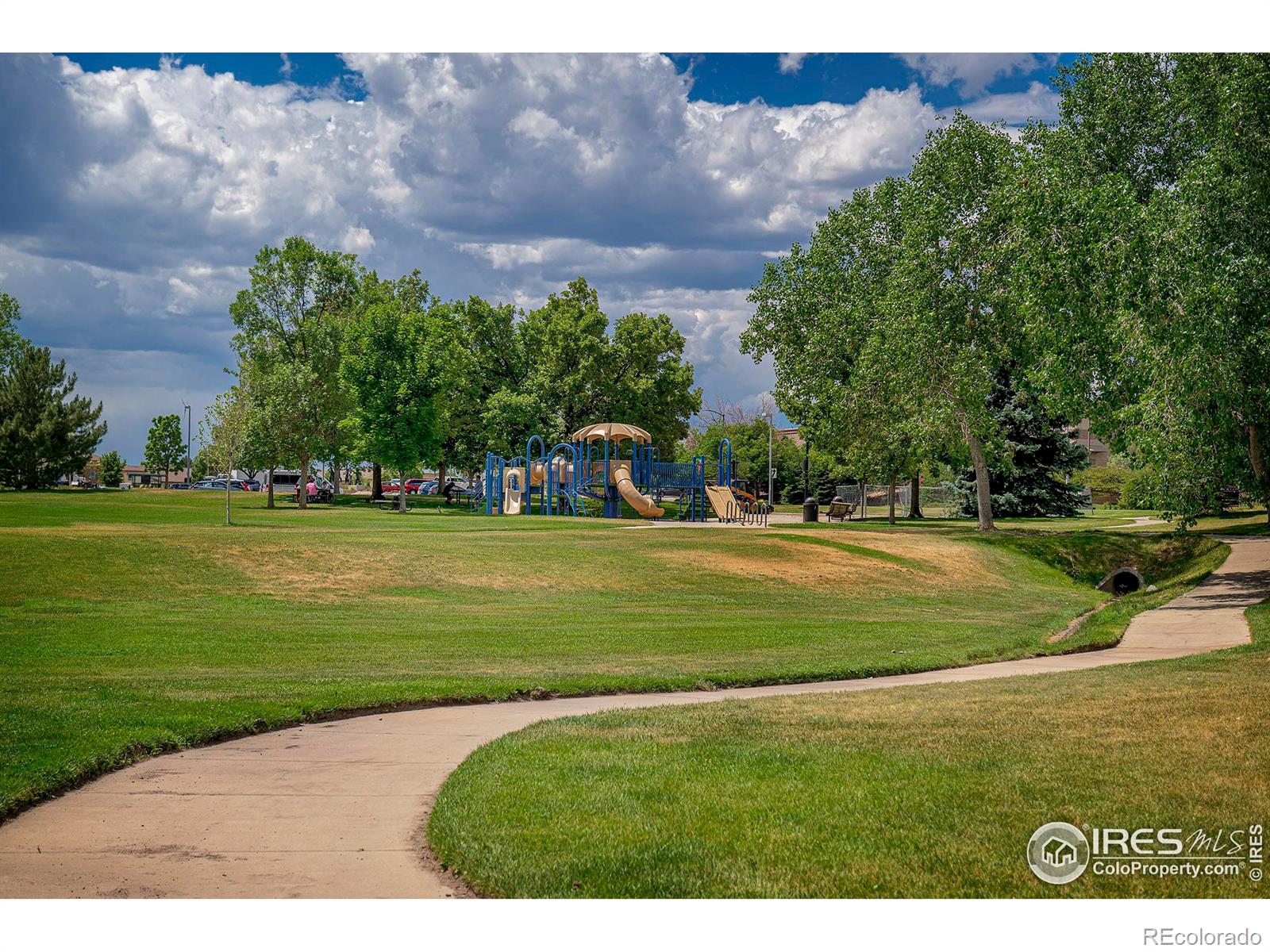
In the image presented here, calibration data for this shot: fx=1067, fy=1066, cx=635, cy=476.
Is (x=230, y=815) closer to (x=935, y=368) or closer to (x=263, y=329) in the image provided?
(x=935, y=368)

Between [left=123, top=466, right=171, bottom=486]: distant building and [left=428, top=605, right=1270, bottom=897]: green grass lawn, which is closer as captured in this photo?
[left=428, top=605, right=1270, bottom=897]: green grass lawn

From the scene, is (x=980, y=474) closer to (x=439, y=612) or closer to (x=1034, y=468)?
(x=1034, y=468)

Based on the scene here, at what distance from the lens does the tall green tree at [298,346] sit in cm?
5794

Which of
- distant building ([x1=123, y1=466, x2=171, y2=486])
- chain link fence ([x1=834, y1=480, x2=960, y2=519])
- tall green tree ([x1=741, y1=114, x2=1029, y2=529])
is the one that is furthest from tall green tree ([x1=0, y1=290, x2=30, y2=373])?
distant building ([x1=123, y1=466, x2=171, y2=486])

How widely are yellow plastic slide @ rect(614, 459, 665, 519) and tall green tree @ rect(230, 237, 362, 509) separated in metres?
17.9

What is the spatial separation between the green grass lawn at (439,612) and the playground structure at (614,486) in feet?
39.3

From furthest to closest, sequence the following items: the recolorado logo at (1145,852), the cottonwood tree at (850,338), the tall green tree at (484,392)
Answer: the tall green tree at (484,392) < the cottonwood tree at (850,338) < the recolorado logo at (1145,852)

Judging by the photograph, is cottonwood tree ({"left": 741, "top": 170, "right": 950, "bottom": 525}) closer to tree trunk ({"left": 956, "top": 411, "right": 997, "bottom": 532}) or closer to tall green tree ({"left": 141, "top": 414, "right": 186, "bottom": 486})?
tree trunk ({"left": 956, "top": 411, "right": 997, "bottom": 532})

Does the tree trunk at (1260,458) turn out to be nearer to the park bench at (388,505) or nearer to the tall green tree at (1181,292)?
the tall green tree at (1181,292)

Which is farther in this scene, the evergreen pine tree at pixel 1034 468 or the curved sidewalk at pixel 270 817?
the evergreen pine tree at pixel 1034 468

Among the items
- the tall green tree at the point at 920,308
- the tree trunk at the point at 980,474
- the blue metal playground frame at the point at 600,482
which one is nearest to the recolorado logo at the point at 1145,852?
the tall green tree at the point at 920,308

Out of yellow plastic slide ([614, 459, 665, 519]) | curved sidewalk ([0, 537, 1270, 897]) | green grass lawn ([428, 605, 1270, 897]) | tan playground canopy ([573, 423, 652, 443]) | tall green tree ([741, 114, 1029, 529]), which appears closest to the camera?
green grass lawn ([428, 605, 1270, 897])

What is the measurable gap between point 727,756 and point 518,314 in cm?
6617

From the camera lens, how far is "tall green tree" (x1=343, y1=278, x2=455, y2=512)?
192 ft
